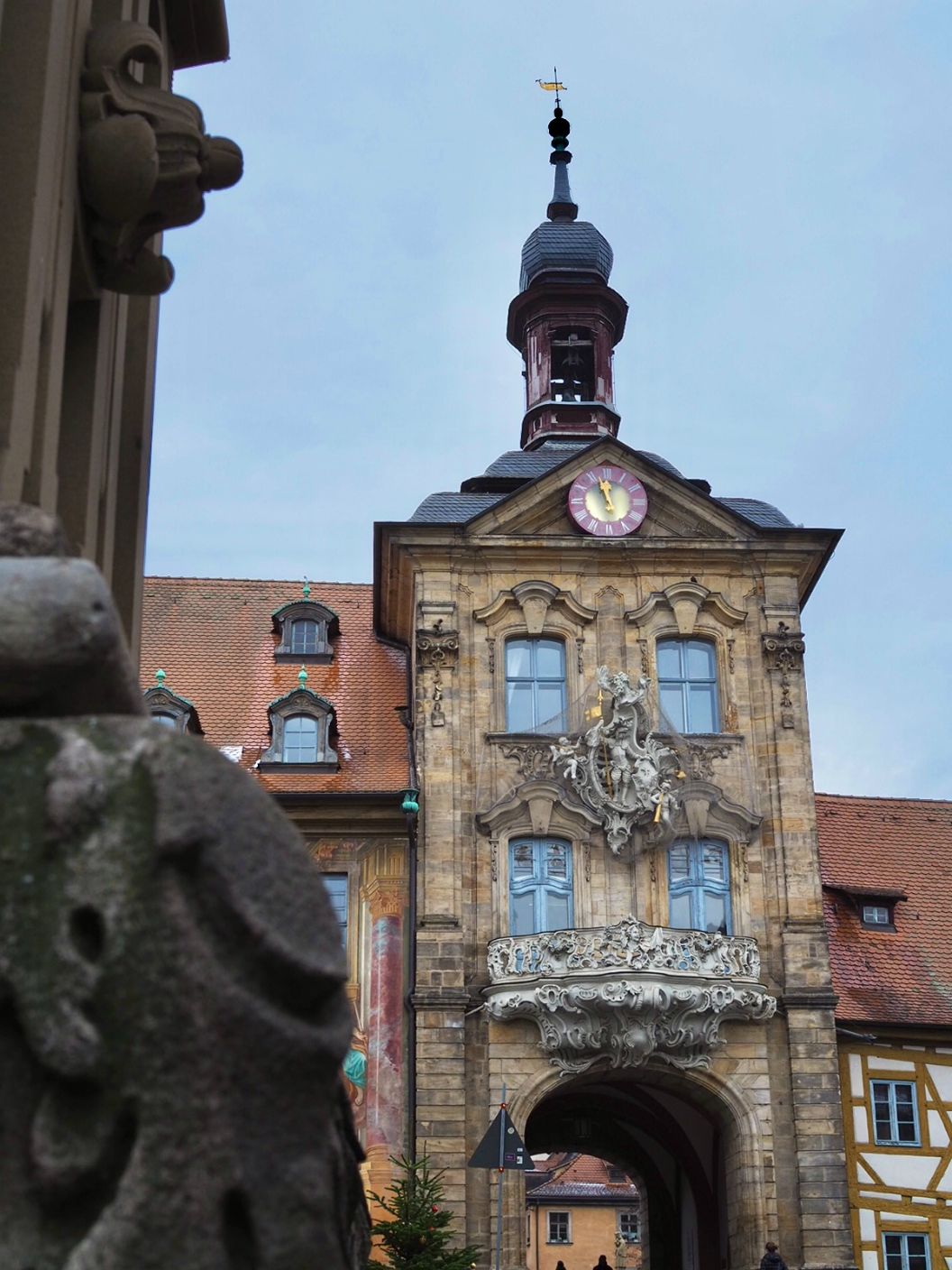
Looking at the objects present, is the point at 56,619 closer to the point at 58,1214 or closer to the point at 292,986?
the point at 292,986

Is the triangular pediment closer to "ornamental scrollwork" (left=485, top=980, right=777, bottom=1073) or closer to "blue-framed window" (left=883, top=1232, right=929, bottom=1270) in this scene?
"ornamental scrollwork" (left=485, top=980, right=777, bottom=1073)

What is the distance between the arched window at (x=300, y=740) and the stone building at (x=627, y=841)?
7.96 feet

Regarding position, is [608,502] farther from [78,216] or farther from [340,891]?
[78,216]

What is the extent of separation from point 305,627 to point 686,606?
25.1 ft

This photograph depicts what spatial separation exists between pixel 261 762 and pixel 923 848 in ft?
38.6

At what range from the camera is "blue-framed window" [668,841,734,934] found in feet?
87.5

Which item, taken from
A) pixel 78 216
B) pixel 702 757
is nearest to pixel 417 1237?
pixel 702 757

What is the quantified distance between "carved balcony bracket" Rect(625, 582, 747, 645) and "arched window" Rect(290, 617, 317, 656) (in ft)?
22.3

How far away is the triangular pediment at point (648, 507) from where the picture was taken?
2884 centimetres

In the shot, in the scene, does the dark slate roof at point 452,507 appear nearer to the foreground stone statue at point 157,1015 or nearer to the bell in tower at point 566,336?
the bell in tower at point 566,336

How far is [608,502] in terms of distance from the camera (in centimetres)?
2916

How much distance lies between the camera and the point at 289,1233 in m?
2.97

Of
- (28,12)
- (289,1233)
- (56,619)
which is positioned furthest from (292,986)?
(28,12)

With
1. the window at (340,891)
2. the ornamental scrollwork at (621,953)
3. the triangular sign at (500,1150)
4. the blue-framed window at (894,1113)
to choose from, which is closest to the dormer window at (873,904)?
the blue-framed window at (894,1113)
